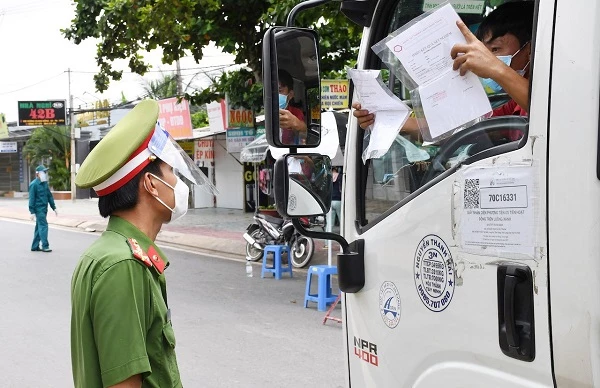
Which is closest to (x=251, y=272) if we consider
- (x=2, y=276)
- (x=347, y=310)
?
(x=2, y=276)

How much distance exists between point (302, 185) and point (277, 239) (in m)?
9.20

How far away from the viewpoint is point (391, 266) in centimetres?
221

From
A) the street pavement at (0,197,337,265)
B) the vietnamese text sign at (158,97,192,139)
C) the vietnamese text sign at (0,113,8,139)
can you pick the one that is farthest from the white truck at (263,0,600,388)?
the vietnamese text sign at (0,113,8,139)

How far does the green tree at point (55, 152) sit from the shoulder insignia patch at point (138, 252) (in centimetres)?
3322

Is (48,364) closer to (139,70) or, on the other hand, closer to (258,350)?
(258,350)

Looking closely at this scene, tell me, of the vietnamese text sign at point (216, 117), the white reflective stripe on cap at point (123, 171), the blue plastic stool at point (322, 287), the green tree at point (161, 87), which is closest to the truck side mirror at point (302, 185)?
the white reflective stripe on cap at point (123, 171)

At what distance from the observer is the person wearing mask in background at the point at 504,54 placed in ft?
5.90

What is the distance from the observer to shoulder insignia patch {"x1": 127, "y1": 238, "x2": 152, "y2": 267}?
1960 millimetres

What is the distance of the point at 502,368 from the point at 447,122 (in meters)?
0.65

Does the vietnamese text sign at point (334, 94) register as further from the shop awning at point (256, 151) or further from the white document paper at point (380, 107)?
the white document paper at point (380, 107)

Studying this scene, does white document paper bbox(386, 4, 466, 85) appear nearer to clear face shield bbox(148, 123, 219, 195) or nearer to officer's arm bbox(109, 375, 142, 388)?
clear face shield bbox(148, 123, 219, 195)

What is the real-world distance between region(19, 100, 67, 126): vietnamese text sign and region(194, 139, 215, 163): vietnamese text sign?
11894 mm

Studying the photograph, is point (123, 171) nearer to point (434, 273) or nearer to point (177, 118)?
point (434, 273)

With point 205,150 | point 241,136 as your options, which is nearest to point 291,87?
point 241,136
